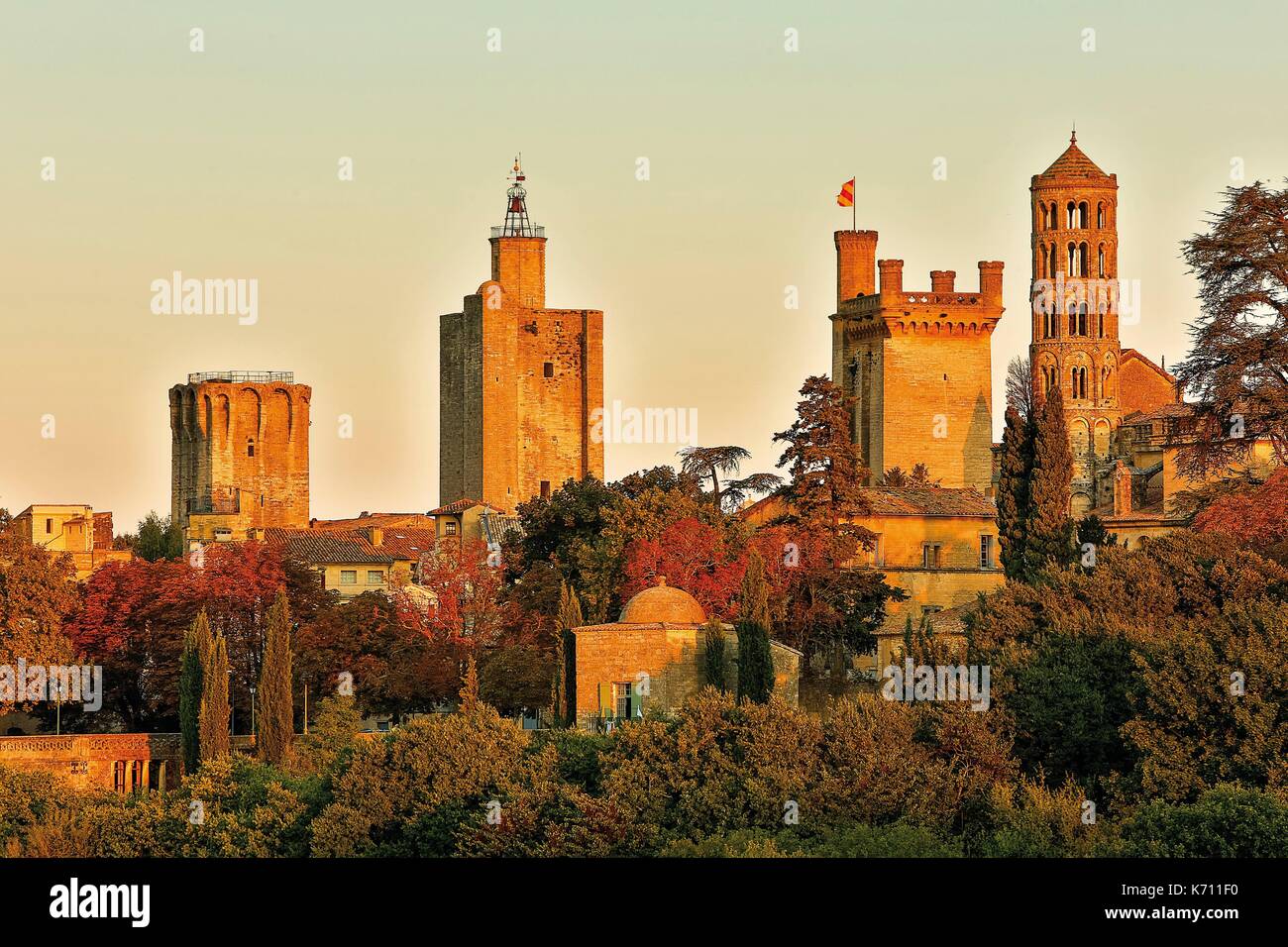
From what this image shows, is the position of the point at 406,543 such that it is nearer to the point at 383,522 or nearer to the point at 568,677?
the point at 383,522

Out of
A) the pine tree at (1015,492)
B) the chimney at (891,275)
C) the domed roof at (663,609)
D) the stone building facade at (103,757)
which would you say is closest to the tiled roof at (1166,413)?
the chimney at (891,275)

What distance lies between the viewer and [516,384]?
108 metres

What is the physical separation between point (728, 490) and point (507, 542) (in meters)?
10.4

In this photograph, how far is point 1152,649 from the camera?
48.4m

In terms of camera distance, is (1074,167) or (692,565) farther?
(1074,167)

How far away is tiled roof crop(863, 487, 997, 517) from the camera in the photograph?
7206 centimetres

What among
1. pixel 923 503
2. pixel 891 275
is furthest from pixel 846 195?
pixel 923 503

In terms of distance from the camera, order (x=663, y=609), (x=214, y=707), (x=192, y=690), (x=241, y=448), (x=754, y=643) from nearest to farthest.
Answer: (x=754, y=643), (x=214, y=707), (x=192, y=690), (x=663, y=609), (x=241, y=448)

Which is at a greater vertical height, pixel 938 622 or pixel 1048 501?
pixel 1048 501

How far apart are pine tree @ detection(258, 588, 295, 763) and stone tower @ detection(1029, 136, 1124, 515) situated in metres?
60.6

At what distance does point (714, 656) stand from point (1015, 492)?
11899mm
